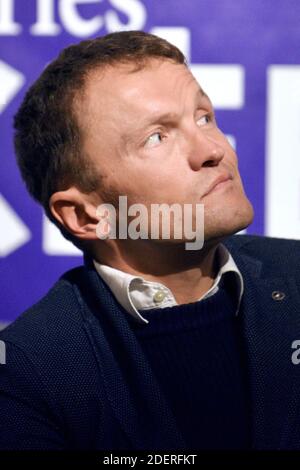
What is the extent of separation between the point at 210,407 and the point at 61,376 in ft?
0.77

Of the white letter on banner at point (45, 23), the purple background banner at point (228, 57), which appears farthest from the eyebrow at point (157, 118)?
the white letter on banner at point (45, 23)

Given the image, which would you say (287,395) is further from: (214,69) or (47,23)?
(47,23)

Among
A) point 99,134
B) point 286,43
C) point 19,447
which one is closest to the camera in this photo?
point 19,447

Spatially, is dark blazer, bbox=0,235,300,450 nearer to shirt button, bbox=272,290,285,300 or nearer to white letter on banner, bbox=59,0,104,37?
shirt button, bbox=272,290,285,300

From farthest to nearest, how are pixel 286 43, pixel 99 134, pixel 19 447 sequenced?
1. pixel 286 43
2. pixel 99 134
3. pixel 19 447

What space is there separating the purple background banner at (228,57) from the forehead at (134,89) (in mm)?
430

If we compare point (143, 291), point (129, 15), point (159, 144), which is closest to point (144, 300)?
point (143, 291)

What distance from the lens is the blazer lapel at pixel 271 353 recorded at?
3.79ft

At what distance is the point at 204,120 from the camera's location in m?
1.27

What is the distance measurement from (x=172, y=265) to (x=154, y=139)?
0.21 meters

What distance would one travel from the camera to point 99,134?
1240 mm

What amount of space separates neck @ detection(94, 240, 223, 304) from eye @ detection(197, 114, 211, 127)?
0.20 metres

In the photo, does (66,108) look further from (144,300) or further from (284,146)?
(284,146)
